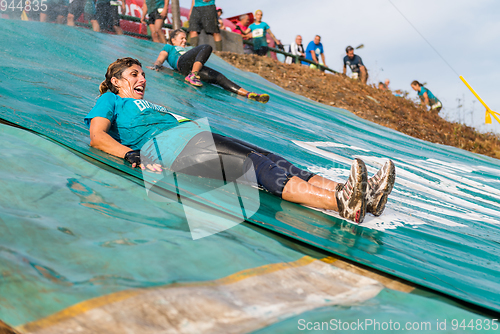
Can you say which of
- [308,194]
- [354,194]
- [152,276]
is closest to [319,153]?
[308,194]

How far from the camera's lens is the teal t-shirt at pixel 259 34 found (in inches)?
392

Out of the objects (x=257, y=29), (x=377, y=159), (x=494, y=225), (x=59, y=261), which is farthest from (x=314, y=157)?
(x=257, y=29)

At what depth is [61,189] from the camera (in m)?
1.62

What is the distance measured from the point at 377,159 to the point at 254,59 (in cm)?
596

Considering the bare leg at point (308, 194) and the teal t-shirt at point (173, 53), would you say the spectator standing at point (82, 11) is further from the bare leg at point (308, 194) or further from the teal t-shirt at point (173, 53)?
the bare leg at point (308, 194)

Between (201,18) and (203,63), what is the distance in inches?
98.6

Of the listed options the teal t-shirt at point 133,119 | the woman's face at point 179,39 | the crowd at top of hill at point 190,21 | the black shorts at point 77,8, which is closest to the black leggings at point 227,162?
the teal t-shirt at point 133,119

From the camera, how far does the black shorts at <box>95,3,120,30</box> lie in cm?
701

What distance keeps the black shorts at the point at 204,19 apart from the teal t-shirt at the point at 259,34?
7.71 feet

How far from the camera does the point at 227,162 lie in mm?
2162

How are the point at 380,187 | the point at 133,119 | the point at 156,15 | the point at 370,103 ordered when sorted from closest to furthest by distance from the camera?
the point at 380,187 < the point at 133,119 < the point at 156,15 < the point at 370,103

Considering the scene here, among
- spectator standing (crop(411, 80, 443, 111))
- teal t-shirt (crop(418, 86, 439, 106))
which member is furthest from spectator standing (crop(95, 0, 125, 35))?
teal t-shirt (crop(418, 86, 439, 106))

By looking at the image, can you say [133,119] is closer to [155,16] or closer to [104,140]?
[104,140]

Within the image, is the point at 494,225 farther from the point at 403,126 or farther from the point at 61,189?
the point at 403,126
